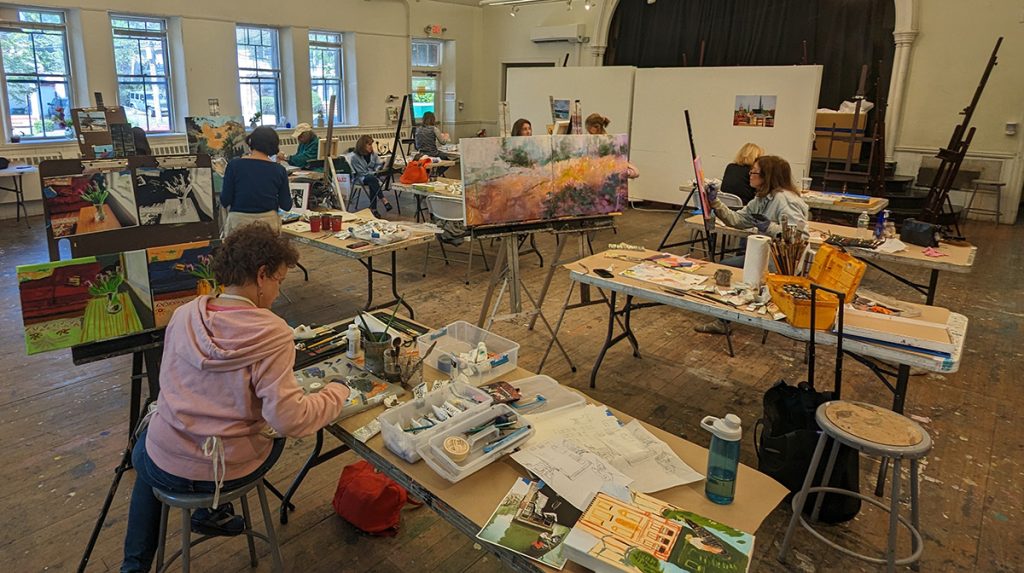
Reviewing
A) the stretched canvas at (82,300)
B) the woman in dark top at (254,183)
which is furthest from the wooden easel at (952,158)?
the stretched canvas at (82,300)

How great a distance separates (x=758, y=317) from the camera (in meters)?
2.62

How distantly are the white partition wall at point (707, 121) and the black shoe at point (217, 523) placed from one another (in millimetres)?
7501

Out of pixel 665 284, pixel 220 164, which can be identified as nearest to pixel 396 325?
pixel 665 284

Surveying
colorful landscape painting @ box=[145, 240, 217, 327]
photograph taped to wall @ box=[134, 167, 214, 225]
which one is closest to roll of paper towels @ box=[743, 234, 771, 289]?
colorful landscape painting @ box=[145, 240, 217, 327]

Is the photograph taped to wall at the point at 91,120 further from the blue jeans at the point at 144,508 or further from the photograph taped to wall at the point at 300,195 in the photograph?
the blue jeans at the point at 144,508

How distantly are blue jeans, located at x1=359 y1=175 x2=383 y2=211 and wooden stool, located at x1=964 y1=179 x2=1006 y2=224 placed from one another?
7955 mm

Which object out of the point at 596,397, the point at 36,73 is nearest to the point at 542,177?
the point at 596,397

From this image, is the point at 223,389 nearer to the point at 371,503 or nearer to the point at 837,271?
the point at 371,503

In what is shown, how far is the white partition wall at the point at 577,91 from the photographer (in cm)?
907

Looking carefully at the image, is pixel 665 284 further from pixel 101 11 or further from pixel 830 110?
pixel 101 11

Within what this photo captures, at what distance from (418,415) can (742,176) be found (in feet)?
14.0

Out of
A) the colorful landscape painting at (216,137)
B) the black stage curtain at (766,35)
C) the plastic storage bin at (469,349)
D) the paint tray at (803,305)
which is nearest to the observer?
the plastic storage bin at (469,349)

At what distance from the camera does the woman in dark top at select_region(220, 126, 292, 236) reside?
13.1ft

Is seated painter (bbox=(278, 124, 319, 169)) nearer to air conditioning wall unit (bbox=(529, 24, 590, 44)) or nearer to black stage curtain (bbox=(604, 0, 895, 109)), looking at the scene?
air conditioning wall unit (bbox=(529, 24, 590, 44))
